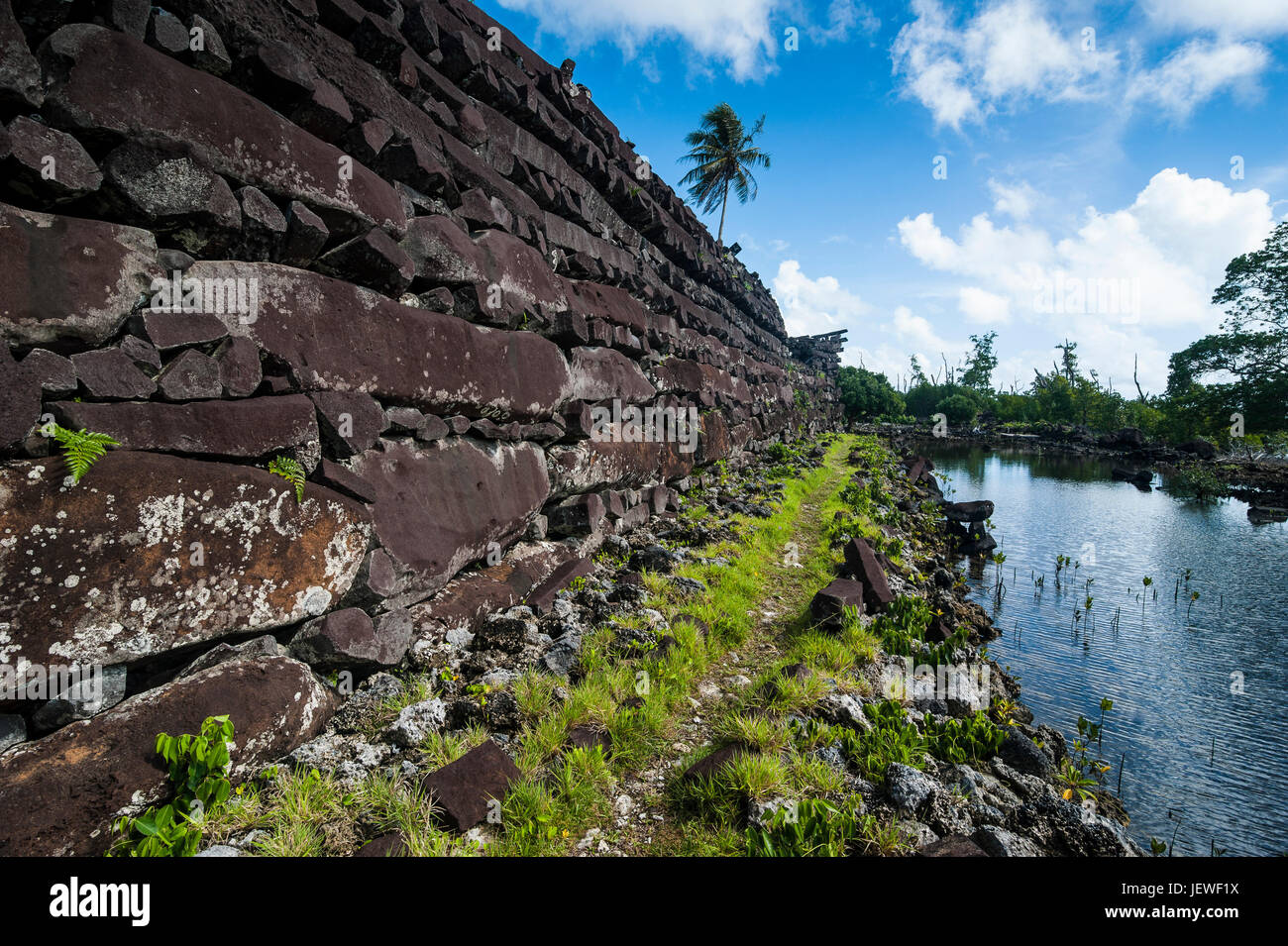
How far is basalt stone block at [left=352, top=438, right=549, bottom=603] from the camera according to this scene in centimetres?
441

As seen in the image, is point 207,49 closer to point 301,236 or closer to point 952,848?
point 301,236

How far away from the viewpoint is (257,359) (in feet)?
12.2

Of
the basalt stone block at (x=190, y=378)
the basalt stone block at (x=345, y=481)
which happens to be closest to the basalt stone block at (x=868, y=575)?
the basalt stone block at (x=345, y=481)

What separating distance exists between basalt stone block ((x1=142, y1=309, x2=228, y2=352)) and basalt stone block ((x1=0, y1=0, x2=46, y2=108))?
1103mm

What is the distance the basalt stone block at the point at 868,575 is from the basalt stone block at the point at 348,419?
572cm

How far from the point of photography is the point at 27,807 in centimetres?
224

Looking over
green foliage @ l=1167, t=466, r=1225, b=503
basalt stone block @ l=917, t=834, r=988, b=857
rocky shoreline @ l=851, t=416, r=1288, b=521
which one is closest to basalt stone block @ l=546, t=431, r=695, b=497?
basalt stone block @ l=917, t=834, r=988, b=857

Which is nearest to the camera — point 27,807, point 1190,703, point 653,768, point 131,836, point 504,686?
point 27,807

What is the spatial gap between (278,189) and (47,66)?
3.83ft

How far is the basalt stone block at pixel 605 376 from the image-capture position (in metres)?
7.61

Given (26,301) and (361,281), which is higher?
(361,281)

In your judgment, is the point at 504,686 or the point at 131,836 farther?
the point at 504,686

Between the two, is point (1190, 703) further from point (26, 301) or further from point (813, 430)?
point (813, 430)

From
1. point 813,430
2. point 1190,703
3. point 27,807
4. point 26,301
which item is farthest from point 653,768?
point 813,430
